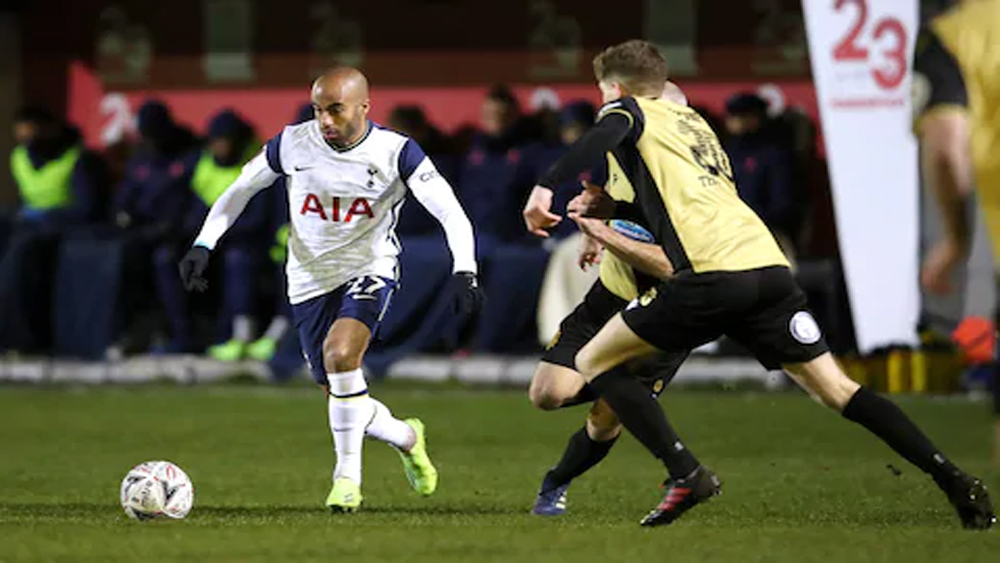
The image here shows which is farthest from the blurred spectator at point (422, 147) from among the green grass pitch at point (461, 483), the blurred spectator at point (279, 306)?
the green grass pitch at point (461, 483)

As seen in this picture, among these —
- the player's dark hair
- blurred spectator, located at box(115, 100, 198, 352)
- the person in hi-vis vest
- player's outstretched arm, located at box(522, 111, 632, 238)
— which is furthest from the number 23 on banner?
player's outstretched arm, located at box(522, 111, 632, 238)

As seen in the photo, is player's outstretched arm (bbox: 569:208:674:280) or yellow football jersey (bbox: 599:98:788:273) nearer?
yellow football jersey (bbox: 599:98:788:273)

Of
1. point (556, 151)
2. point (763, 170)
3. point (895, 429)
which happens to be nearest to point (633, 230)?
point (895, 429)

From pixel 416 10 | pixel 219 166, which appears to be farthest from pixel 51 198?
pixel 416 10

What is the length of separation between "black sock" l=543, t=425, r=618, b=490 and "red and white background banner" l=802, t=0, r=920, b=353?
8278mm

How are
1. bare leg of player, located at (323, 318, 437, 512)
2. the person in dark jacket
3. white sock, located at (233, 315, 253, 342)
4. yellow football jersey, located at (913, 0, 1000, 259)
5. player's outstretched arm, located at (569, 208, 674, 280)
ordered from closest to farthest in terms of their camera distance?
1. yellow football jersey, located at (913, 0, 1000, 259)
2. player's outstretched arm, located at (569, 208, 674, 280)
3. bare leg of player, located at (323, 318, 437, 512)
4. the person in dark jacket
5. white sock, located at (233, 315, 253, 342)

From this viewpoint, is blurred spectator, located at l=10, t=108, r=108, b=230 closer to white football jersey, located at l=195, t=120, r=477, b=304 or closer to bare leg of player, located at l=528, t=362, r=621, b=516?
white football jersey, located at l=195, t=120, r=477, b=304

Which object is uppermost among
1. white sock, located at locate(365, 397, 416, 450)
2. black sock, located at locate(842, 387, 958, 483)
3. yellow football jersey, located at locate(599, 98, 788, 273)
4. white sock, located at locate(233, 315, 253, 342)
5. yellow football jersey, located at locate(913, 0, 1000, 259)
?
yellow football jersey, located at locate(913, 0, 1000, 259)

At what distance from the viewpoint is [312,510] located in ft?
30.8

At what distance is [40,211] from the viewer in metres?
19.6

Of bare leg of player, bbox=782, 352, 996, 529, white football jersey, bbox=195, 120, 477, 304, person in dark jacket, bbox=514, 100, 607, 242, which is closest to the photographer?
bare leg of player, bbox=782, 352, 996, 529

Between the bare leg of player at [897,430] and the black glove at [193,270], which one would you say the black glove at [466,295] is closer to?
the black glove at [193,270]

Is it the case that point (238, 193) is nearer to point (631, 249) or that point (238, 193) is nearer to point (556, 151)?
point (631, 249)

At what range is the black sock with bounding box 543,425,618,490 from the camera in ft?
29.8
